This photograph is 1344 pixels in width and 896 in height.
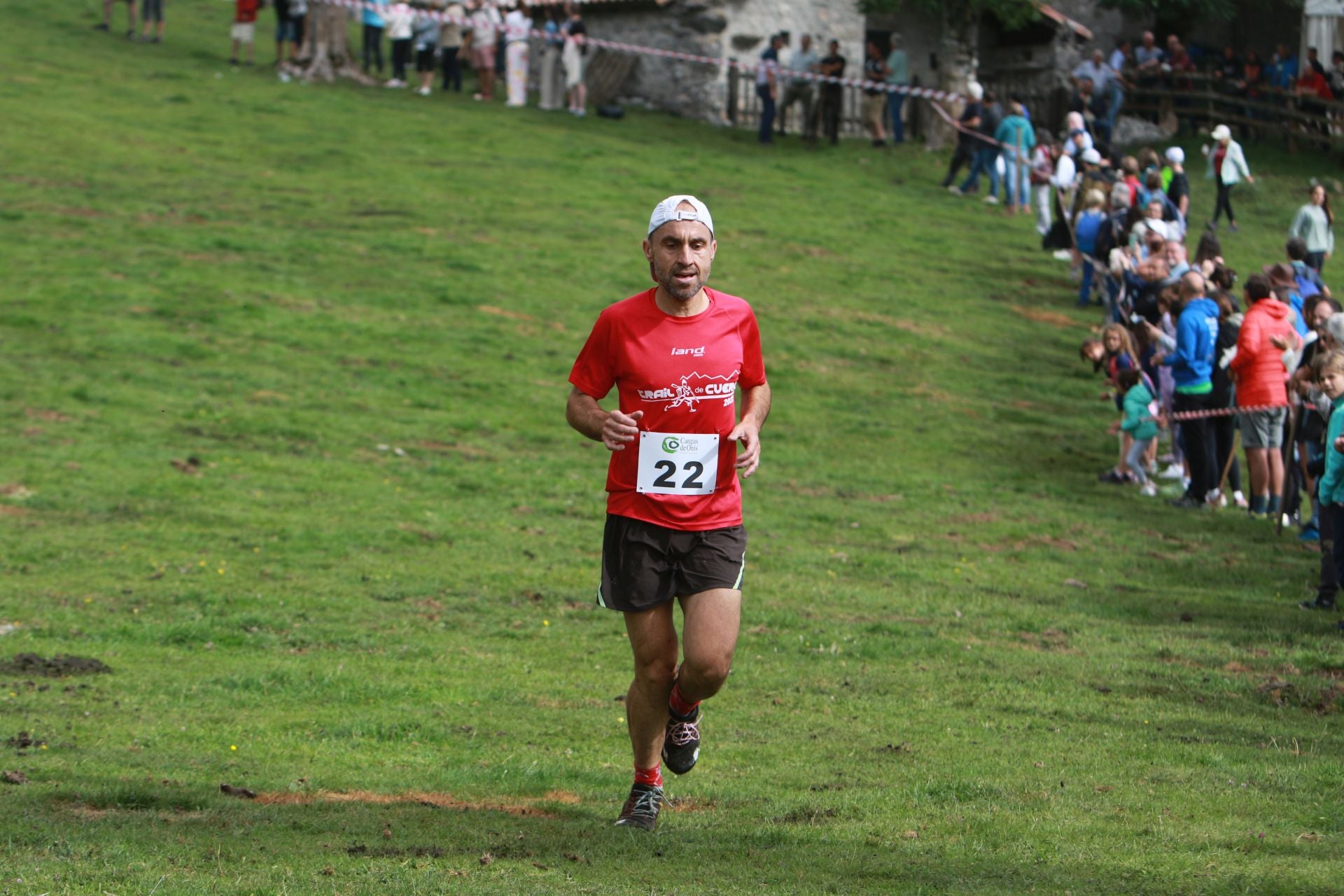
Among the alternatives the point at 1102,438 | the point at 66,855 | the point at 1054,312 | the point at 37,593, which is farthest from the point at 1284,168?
the point at 66,855

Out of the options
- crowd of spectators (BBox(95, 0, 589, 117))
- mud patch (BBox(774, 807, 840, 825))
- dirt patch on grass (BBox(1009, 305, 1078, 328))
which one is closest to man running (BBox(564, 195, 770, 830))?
mud patch (BBox(774, 807, 840, 825))

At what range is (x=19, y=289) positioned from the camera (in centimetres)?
2148

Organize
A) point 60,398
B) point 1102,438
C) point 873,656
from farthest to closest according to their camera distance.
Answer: point 1102,438, point 60,398, point 873,656

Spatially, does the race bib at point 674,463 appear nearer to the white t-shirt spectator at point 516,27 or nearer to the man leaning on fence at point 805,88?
the man leaning on fence at point 805,88

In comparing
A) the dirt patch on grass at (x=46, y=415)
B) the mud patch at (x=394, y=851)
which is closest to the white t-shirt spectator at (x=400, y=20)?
the dirt patch on grass at (x=46, y=415)

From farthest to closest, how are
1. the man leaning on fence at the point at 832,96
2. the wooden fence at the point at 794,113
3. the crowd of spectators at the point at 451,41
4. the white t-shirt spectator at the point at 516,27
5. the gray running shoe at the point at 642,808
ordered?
the wooden fence at the point at 794,113, the crowd of spectators at the point at 451,41, the white t-shirt spectator at the point at 516,27, the man leaning on fence at the point at 832,96, the gray running shoe at the point at 642,808

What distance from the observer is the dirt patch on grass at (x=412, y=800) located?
24.3ft

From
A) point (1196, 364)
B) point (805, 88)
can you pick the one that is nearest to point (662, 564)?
point (1196, 364)

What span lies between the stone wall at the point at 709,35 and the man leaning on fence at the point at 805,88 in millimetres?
2243

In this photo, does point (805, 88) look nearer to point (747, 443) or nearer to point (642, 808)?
point (747, 443)

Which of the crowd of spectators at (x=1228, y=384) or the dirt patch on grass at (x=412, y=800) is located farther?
the crowd of spectators at (x=1228, y=384)

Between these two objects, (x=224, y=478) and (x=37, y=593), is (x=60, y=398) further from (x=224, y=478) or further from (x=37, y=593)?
(x=37, y=593)

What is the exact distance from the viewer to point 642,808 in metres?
7.09

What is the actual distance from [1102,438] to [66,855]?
680 inches
